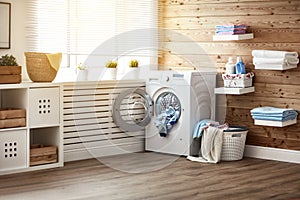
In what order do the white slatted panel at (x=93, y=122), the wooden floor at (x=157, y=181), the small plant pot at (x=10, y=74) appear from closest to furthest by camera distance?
1. the wooden floor at (x=157, y=181)
2. the small plant pot at (x=10, y=74)
3. the white slatted panel at (x=93, y=122)

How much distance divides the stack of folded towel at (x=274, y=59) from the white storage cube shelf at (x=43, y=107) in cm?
196

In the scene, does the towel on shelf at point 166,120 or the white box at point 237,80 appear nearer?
the white box at point 237,80

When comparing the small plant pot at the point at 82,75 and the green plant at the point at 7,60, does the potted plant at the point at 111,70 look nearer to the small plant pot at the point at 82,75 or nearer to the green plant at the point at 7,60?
the small plant pot at the point at 82,75

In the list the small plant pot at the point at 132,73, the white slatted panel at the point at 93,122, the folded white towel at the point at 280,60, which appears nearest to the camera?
the folded white towel at the point at 280,60

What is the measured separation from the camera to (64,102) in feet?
18.7

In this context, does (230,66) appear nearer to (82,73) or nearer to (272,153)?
(272,153)

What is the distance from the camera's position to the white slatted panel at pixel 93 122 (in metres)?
5.78

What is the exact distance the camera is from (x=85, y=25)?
6.25 m

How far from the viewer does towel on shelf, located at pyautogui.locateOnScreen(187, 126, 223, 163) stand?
229 inches

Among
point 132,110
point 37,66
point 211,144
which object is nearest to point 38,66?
point 37,66

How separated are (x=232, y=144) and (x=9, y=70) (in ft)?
7.44

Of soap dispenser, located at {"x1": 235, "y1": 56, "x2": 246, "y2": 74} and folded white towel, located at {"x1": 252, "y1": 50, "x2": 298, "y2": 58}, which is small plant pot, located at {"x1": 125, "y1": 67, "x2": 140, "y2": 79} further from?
folded white towel, located at {"x1": 252, "y1": 50, "x2": 298, "y2": 58}

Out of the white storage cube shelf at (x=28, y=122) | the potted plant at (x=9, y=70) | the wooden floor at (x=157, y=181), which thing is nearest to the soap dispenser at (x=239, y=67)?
the wooden floor at (x=157, y=181)

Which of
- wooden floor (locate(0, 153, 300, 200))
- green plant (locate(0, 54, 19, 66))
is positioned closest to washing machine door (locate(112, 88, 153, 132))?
wooden floor (locate(0, 153, 300, 200))
